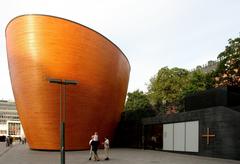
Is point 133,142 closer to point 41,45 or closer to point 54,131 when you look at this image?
point 54,131

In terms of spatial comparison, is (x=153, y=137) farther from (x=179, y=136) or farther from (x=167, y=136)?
(x=179, y=136)

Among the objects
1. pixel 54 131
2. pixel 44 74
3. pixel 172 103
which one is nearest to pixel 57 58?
pixel 44 74

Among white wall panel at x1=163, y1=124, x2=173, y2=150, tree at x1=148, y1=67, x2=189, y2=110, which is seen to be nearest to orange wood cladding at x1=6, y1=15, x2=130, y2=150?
white wall panel at x1=163, y1=124, x2=173, y2=150

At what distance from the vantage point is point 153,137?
89.9 ft

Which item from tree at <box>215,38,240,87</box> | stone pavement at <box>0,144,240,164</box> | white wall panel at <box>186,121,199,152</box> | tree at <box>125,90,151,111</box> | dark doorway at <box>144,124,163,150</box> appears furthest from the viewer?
tree at <box>125,90,151,111</box>

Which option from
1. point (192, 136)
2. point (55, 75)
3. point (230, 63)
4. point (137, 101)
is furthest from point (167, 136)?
point (137, 101)

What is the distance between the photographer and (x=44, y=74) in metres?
24.5

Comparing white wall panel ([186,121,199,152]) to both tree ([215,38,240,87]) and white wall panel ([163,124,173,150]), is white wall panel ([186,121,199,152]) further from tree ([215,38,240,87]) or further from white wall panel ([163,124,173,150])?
tree ([215,38,240,87])

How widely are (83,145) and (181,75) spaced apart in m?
26.8

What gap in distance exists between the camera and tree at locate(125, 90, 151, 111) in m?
55.0

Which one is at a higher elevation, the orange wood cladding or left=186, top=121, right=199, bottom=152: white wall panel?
the orange wood cladding

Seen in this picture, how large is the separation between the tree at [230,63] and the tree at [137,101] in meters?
23.6

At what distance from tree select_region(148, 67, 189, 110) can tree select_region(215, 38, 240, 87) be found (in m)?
14.3

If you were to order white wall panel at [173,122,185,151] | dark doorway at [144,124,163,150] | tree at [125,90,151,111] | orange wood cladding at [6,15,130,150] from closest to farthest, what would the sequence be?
white wall panel at [173,122,185,151] → orange wood cladding at [6,15,130,150] → dark doorway at [144,124,163,150] → tree at [125,90,151,111]
